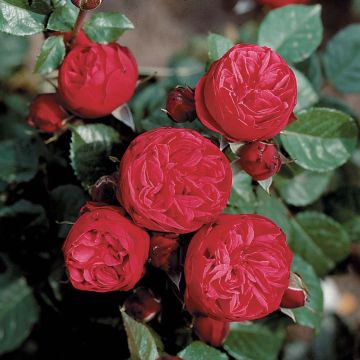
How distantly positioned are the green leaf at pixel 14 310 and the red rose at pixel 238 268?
49 cm

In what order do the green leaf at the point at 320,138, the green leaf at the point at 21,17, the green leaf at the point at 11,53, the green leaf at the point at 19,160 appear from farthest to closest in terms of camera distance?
the green leaf at the point at 11,53
the green leaf at the point at 19,160
the green leaf at the point at 320,138
the green leaf at the point at 21,17

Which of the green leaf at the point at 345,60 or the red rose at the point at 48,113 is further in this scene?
the green leaf at the point at 345,60

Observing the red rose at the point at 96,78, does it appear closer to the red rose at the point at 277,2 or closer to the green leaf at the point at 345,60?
the red rose at the point at 277,2

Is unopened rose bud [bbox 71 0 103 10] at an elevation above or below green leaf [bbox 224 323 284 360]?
above

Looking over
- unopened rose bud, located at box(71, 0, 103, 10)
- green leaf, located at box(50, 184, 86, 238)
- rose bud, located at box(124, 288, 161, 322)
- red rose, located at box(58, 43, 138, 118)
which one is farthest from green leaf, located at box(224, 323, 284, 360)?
unopened rose bud, located at box(71, 0, 103, 10)

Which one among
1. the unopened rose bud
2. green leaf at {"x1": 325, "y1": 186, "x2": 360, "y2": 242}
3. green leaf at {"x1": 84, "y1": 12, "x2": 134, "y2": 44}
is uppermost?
the unopened rose bud

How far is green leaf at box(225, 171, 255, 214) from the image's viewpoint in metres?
0.73

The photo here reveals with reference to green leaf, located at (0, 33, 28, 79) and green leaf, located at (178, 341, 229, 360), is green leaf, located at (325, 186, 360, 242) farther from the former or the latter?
green leaf, located at (0, 33, 28, 79)

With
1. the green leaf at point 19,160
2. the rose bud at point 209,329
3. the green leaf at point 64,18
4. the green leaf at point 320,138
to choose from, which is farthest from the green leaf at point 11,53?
the rose bud at point 209,329

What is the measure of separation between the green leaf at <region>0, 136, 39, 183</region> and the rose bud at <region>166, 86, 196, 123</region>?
347mm

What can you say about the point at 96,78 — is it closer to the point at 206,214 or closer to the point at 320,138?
the point at 206,214

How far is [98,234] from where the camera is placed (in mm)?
540

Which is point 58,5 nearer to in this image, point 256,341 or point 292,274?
point 292,274

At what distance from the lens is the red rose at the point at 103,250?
54 centimetres
